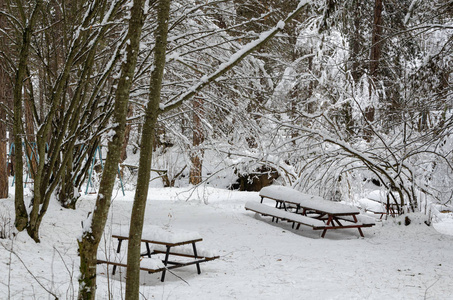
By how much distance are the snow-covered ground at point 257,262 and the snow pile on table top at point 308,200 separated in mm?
587

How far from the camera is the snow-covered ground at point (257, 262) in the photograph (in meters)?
5.43

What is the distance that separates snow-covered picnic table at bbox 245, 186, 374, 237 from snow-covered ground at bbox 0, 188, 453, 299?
28cm

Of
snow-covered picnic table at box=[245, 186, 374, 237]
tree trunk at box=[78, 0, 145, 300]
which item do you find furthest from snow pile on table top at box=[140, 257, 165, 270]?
snow-covered picnic table at box=[245, 186, 374, 237]

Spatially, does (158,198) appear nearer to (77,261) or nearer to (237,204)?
(237,204)

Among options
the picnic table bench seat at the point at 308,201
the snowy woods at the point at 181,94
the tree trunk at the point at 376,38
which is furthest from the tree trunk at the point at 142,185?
the tree trunk at the point at 376,38

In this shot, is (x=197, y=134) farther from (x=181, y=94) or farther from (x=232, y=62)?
(x=232, y=62)

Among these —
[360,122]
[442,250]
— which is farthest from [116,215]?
→ [360,122]

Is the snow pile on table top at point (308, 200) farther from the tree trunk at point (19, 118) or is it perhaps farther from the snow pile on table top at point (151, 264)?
the tree trunk at point (19, 118)

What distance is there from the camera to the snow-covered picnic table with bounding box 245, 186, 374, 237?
375 inches

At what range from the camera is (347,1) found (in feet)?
42.6

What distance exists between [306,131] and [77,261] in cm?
572

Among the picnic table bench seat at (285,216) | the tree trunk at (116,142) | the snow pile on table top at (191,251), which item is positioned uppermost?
the tree trunk at (116,142)

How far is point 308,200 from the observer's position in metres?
10.3

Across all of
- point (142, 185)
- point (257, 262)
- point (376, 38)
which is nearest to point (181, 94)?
point (142, 185)
